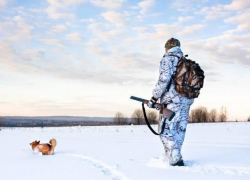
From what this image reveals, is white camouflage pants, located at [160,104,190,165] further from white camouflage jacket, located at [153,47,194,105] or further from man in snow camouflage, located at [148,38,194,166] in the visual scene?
white camouflage jacket, located at [153,47,194,105]

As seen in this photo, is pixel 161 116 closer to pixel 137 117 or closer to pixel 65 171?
pixel 65 171

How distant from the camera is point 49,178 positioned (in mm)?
4203

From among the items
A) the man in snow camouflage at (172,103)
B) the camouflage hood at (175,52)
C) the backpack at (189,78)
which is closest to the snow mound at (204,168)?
the man in snow camouflage at (172,103)

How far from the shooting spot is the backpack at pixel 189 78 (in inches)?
191

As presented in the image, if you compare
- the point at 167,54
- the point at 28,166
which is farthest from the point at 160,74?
the point at 28,166

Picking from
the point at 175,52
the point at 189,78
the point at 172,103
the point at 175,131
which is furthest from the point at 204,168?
the point at 175,52

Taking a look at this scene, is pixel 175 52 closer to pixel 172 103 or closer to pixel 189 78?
pixel 189 78

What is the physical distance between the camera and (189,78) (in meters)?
4.86

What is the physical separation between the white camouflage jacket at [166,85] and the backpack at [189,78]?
0.32 ft

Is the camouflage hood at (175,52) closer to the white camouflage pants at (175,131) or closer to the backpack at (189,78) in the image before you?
the backpack at (189,78)

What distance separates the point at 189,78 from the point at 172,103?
21.0 inches

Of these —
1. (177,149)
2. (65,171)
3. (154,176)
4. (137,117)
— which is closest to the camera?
(154,176)

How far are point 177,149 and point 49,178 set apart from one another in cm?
213

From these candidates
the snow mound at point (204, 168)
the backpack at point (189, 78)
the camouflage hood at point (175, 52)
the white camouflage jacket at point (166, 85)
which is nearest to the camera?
the snow mound at point (204, 168)
